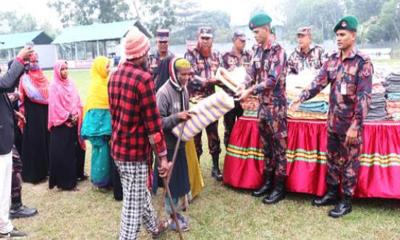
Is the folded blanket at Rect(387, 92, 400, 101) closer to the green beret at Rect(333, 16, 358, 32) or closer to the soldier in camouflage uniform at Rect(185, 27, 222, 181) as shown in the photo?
the green beret at Rect(333, 16, 358, 32)

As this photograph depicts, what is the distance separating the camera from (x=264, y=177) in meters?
4.70

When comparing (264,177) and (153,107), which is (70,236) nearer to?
(153,107)

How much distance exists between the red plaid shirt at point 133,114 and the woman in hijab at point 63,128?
2.23 m

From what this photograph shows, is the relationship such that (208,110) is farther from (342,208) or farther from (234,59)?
(234,59)

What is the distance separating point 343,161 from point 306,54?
2.70 metres

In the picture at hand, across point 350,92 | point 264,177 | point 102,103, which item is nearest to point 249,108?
point 264,177

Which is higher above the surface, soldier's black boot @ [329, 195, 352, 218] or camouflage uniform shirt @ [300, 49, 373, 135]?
camouflage uniform shirt @ [300, 49, 373, 135]

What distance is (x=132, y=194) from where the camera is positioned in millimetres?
3086

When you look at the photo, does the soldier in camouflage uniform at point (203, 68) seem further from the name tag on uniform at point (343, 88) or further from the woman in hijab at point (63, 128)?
the name tag on uniform at point (343, 88)

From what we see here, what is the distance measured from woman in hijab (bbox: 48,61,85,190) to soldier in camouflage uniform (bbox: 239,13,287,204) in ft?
7.48

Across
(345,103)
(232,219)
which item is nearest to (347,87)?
(345,103)

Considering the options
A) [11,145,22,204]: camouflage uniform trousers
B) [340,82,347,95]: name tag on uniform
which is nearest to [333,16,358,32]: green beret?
[340,82,347,95]: name tag on uniform

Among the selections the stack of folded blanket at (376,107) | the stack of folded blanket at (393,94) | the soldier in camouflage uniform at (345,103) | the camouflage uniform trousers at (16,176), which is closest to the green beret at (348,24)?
the soldier in camouflage uniform at (345,103)

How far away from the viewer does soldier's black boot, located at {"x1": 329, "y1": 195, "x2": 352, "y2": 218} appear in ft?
13.1
